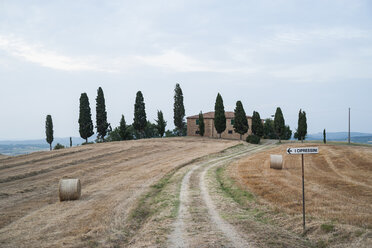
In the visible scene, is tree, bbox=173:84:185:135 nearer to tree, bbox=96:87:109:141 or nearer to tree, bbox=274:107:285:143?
tree, bbox=96:87:109:141

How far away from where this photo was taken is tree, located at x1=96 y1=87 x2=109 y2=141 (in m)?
74.3

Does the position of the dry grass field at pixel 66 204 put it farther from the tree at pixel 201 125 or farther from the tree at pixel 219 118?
the tree at pixel 201 125

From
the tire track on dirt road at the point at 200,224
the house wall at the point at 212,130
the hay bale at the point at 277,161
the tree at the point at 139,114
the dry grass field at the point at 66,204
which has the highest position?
the tree at the point at 139,114

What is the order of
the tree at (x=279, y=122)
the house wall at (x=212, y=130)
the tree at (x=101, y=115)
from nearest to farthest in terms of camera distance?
the tree at (x=101, y=115) < the tree at (x=279, y=122) < the house wall at (x=212, y=130)

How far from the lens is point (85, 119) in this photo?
72.2m

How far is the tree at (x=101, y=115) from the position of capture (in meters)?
74.3

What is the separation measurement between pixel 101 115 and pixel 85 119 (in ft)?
13.2

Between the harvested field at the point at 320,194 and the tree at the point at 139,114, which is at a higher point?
the tree at the point at 139,114

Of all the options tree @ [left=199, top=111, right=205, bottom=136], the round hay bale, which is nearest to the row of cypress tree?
tree @ [left=199, top=111, right=205, bottom=136]

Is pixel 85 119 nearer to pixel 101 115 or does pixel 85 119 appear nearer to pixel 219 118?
pixel 101 115

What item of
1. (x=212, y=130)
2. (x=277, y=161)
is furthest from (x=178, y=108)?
(x=277, y=161)

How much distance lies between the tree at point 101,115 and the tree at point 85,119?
190 centimetres

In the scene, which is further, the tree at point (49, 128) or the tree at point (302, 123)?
the tree at point (49, 128)

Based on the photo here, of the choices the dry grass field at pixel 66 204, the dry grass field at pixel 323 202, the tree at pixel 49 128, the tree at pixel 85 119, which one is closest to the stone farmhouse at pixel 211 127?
the tree at pixel 85 119
